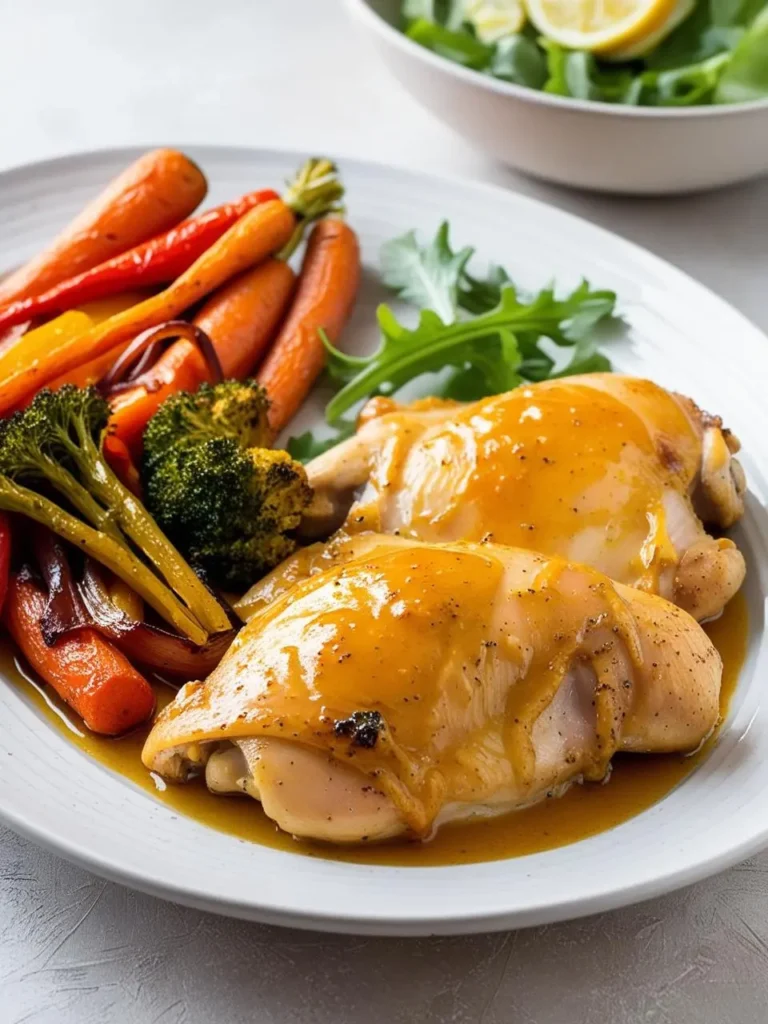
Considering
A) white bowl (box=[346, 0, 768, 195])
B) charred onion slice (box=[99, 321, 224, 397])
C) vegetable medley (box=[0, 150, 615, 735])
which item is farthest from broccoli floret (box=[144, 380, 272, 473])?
white bowl (box=[346, 0, 768, 195])

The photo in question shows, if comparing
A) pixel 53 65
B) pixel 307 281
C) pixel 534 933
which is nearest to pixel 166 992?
pixel 534 933

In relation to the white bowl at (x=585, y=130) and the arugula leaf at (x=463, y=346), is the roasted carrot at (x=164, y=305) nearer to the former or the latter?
the arugula leaf at (x=463, y=346)

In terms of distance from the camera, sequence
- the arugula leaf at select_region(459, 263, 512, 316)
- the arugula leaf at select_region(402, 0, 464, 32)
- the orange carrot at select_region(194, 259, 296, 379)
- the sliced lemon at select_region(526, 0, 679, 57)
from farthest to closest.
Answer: the arugula leaf at select_region(402, 0, 464, 32) → the sliced lemon at select_region(526, 0, 679, 57) → the arugula leaf at select_region(459, 263, 512, 316) → the orange carrot at select_region(194, 259, 296, 379)

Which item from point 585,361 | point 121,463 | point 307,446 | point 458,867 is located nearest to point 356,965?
point 458,867

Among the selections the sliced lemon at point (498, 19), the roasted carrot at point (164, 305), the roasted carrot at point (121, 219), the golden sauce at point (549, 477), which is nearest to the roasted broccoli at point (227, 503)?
the golden sauce at point (549, 477)

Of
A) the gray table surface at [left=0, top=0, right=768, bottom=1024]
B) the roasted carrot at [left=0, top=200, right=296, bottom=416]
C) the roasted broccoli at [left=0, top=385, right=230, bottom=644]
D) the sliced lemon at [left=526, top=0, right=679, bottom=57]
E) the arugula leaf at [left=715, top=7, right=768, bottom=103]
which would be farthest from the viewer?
the sliced lemon at [left=526, top=0, right=679, bottom=57]

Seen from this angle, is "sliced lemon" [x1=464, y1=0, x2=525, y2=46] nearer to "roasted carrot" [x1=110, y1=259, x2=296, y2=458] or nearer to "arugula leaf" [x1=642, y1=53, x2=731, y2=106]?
"arugula leaf" [x1=642, y1=53, x2=731, y2=106]

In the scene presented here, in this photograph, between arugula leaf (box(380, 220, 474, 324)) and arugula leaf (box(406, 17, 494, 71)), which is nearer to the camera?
arugula leaf (box(380, 220, 474, 324))
